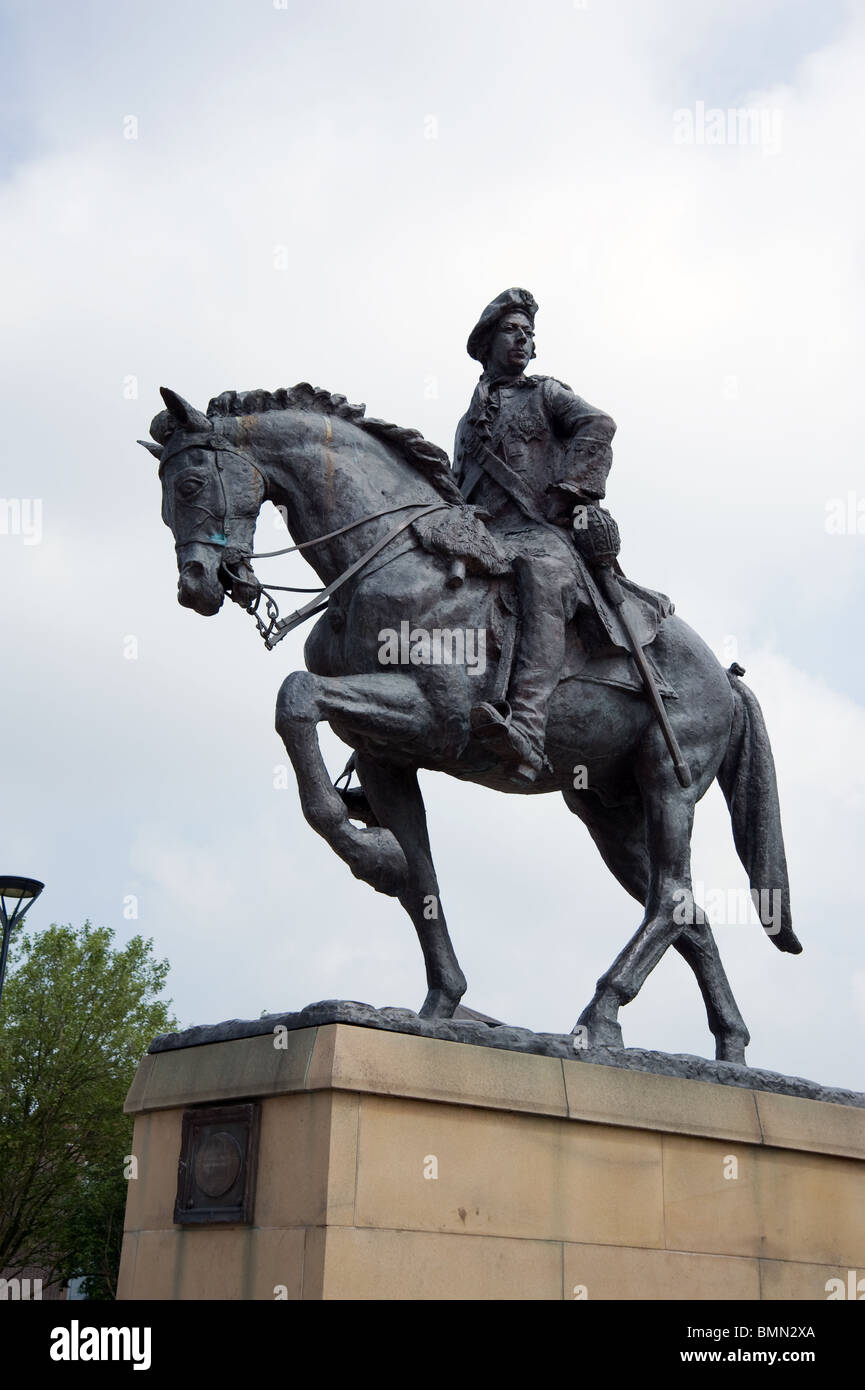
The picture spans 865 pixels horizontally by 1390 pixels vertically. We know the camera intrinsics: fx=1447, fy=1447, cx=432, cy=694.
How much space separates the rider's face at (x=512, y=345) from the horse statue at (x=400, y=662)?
1.02 meters

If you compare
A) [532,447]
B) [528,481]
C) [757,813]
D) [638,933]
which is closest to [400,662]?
[528,481]

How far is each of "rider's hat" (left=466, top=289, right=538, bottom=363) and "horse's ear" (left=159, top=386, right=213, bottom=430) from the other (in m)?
2.21

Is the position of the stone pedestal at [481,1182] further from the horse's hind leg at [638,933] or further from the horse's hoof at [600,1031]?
the horse's hind leg at [638,933]

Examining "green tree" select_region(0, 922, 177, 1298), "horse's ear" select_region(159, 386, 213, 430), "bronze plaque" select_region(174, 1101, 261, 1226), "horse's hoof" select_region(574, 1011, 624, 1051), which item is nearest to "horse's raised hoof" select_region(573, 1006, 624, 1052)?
"horse's hoof" select_region(574, 1011, 624, 1051)

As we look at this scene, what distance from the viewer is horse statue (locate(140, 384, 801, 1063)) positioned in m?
7.28

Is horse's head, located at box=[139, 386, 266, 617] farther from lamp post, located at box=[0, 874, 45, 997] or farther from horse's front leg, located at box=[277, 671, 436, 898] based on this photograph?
lamp post, located at box=[0, 874, 45, 997]

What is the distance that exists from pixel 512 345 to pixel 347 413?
4.49 ft

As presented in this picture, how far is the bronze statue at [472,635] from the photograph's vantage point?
7.38 metres

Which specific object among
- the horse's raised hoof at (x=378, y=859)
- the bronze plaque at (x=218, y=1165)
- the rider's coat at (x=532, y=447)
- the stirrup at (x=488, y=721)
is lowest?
the bronze plaque at (x=218, y=1165)

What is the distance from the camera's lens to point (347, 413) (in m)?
7.99

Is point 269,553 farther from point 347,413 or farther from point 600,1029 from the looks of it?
point 600,1029

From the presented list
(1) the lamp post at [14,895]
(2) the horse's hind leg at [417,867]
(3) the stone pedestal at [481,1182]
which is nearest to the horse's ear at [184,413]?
(2) the horse's hind leg at [417,867]
